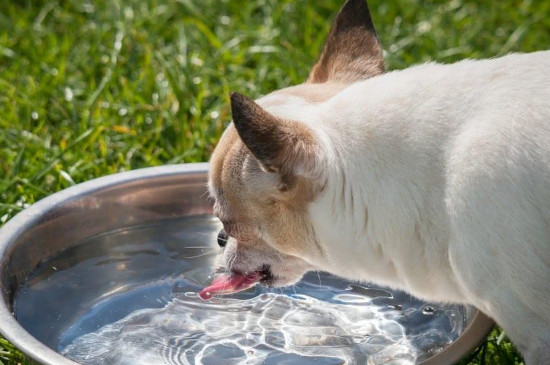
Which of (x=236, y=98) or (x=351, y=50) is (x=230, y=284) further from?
(x=236, y=98)

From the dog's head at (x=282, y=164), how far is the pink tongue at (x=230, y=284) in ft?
0.15

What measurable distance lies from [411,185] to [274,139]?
0.49 metres

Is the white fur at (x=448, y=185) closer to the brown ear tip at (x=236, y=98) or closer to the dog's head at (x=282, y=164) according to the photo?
the dog's head at (x=282, y=164)

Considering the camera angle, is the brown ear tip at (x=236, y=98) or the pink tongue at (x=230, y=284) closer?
the brown ear tip at (x=236, y=98)

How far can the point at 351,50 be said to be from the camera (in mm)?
3779

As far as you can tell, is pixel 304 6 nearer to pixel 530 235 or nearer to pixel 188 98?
pixel 188 98

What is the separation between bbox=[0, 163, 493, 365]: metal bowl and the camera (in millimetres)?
4039

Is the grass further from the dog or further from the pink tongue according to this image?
the dog

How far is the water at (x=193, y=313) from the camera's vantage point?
12.5 feet

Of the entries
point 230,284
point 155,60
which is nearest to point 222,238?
point 230,284

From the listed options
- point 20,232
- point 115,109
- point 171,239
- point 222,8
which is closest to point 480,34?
point 222,8

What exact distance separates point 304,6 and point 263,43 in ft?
2.22

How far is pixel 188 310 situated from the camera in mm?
4152

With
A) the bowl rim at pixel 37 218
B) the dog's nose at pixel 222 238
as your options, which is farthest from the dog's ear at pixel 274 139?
the bowl rim at pixel 37 218
